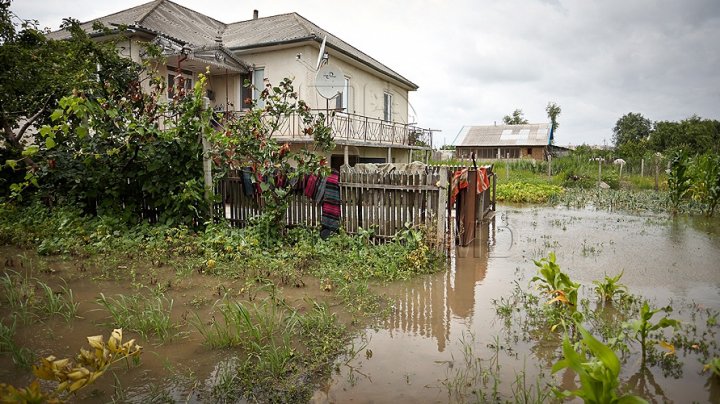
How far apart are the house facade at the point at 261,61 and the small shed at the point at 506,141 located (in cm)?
2494

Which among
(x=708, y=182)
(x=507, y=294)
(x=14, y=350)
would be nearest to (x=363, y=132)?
(x=708, y=182)

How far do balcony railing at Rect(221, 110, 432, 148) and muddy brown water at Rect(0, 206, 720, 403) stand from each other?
256 inches

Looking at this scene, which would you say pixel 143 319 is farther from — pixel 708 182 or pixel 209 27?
pixel 209 27

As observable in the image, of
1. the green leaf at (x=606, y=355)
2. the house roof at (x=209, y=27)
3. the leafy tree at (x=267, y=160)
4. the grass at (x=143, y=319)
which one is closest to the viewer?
the green leaf at (x=606, y=355)

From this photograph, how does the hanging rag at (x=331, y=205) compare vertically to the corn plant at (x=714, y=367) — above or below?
above

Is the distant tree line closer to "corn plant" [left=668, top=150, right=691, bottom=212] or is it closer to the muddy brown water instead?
"corn plant" [left=668, top=150, right=691, bottom=212]

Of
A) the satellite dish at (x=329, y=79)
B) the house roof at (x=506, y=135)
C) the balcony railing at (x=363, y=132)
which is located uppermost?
the house roof at (x=506, y=135)

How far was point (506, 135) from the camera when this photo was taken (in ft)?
141

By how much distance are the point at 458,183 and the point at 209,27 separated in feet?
49.0

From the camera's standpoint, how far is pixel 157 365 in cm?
368

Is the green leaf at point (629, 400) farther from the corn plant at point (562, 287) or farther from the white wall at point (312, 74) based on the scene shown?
the white wall at point (312, 74)

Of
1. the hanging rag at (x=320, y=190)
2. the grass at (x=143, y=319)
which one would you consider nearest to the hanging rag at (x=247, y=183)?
the hanging rag at (x=320, y=190)

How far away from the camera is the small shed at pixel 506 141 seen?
1605 inches

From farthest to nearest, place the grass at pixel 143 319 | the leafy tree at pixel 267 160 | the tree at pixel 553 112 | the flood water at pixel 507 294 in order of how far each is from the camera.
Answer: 1. the tree at pixel 553 112
2. the leafy tree at pixel 267 160
3. the grass at pixel 143 319
4. the flood water at pixel 507 294
